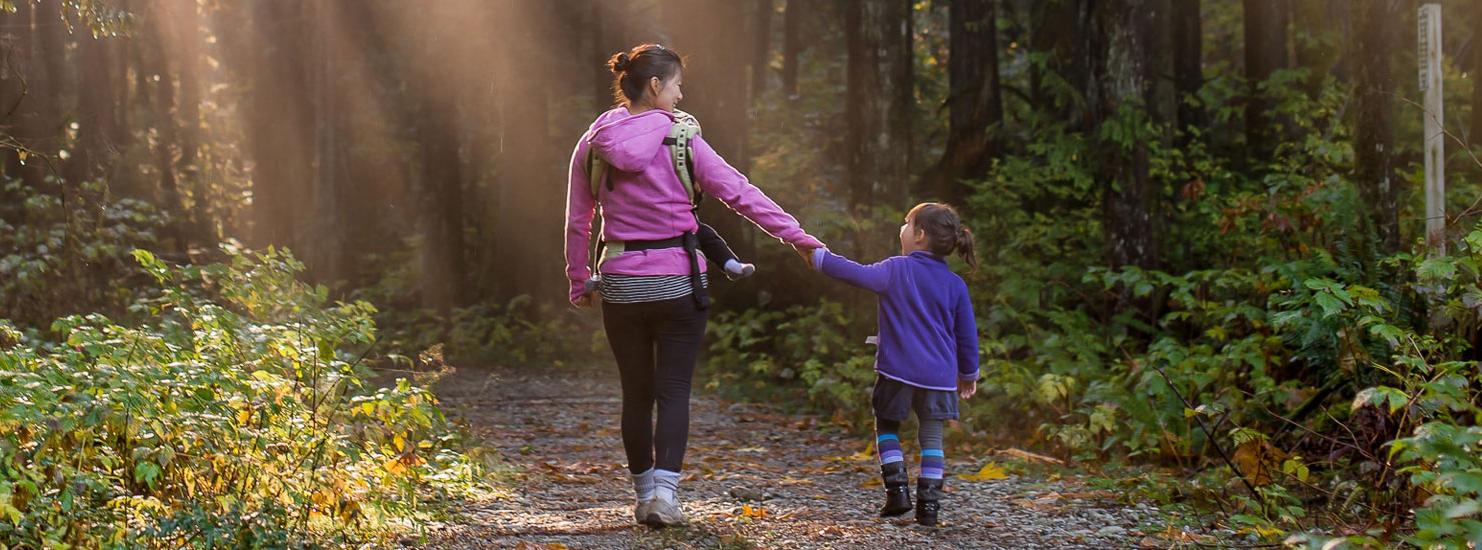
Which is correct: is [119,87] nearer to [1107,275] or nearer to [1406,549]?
[1107,275]

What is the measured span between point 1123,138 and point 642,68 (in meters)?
7.77

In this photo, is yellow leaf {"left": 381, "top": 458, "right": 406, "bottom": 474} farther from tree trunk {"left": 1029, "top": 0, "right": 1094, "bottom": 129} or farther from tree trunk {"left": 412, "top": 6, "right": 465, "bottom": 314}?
tree trunk {"left": 412, "top": 6, "right": 465, "bottom": 314}

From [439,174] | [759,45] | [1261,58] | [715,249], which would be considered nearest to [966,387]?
[715,249]

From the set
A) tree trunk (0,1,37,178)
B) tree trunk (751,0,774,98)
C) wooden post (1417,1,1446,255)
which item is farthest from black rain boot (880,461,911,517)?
tree trunk (751,0,774,98)

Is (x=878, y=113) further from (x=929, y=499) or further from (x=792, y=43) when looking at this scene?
(x=792, y=43)

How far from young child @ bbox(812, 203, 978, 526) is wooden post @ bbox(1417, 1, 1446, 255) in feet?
10.1

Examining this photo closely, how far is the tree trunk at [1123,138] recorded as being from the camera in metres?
13.2

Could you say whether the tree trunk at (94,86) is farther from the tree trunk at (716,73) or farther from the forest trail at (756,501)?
the forest trail at (756,501)

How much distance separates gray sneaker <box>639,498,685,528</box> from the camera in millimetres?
6652

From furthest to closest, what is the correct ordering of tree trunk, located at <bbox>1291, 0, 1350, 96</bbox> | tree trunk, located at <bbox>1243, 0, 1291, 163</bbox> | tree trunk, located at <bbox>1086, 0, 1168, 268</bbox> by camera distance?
tree trunk, located at <bbox>1243, 0, 1291, 163</bbox>
tree trunk, located at <bbox>1291, 0, 1350, 96</bbox>
tree trunk, located at <bbox>1086, 0, 1168, 268</bbox>

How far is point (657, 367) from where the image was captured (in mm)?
6602

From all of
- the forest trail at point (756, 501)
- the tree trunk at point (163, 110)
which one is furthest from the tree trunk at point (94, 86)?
the forest trail at point (756, 501)

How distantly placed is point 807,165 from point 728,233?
805 centimetres

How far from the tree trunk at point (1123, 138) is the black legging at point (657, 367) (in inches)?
301
